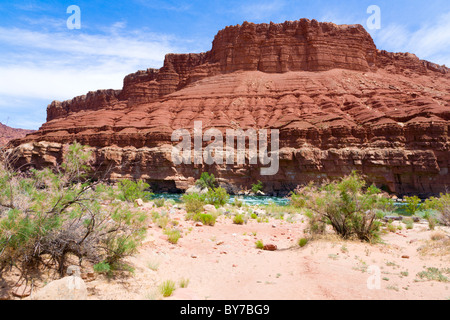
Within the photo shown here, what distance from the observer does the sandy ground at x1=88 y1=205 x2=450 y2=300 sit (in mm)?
4910

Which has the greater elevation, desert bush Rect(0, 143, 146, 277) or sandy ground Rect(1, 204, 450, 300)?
desert bush Rect(0, 143, 146, 277)

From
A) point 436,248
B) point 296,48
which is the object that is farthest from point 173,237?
point 296,48

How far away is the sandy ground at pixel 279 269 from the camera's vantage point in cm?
491

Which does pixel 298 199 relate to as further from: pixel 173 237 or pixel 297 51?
pixel 297 51

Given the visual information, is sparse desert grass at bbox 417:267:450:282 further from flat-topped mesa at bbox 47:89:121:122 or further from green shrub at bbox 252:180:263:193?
flat-topped mesa at bbox 47:89:121:122

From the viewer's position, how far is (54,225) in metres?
4.82

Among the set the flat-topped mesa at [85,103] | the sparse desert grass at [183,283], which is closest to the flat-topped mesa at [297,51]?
the flat-topped mesa at [85,103]

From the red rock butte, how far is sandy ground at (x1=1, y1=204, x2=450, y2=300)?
24.6 metres

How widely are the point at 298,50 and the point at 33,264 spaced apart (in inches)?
2894

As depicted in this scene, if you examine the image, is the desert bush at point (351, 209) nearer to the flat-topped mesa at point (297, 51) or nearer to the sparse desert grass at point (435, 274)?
the sparse desert grass at point (435, 274)

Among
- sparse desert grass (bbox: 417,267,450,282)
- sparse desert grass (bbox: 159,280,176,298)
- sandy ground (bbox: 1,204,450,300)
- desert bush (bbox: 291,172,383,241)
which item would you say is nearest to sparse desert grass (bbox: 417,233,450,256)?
sandy ground (bbox: 1,204,450,300)

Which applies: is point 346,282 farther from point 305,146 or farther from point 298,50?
point 298,50

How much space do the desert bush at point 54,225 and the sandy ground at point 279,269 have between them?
2.16 ft
